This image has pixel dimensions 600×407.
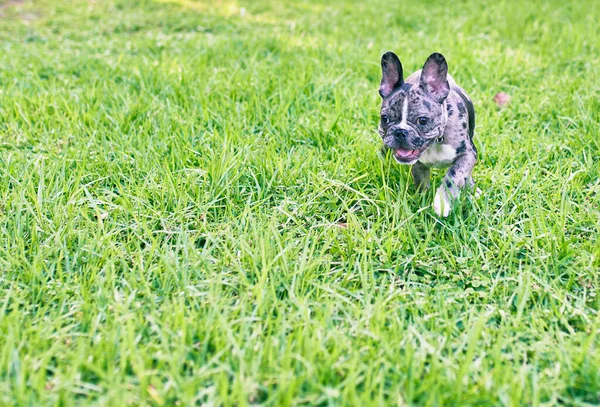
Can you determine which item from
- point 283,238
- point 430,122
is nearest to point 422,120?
point 430,122

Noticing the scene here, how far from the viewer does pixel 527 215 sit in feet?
10.5

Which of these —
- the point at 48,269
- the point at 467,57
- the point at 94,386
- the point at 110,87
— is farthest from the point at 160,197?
the point at 467,57

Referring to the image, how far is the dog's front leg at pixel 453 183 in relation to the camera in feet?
9.68

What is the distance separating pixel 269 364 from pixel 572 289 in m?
1.39

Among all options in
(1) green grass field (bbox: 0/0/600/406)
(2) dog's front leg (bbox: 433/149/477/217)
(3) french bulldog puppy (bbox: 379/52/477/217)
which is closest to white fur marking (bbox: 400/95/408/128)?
(3) french bulldog puppy (bbox: 379/52/477/217)

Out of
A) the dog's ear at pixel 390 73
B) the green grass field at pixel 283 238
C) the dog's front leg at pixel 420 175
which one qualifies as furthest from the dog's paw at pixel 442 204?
the dog's ear at pixel 390 73

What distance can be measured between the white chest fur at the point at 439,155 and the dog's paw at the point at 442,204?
14cm

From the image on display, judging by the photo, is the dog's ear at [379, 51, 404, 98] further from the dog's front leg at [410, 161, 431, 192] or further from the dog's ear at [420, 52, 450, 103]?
the dog's front leg at [410, 161, 431, 192]

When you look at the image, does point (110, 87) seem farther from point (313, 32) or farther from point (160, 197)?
point (313, 32)

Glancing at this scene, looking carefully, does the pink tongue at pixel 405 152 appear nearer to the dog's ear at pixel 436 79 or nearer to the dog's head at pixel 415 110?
the dog's head at pixel 415 110

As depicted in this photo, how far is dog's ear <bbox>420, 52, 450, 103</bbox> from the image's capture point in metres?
2.75

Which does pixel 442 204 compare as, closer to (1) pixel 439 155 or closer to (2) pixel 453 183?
(2) pixel 453 183

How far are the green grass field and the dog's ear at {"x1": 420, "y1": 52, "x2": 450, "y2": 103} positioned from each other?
0.59 m

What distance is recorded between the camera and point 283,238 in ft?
9.72
